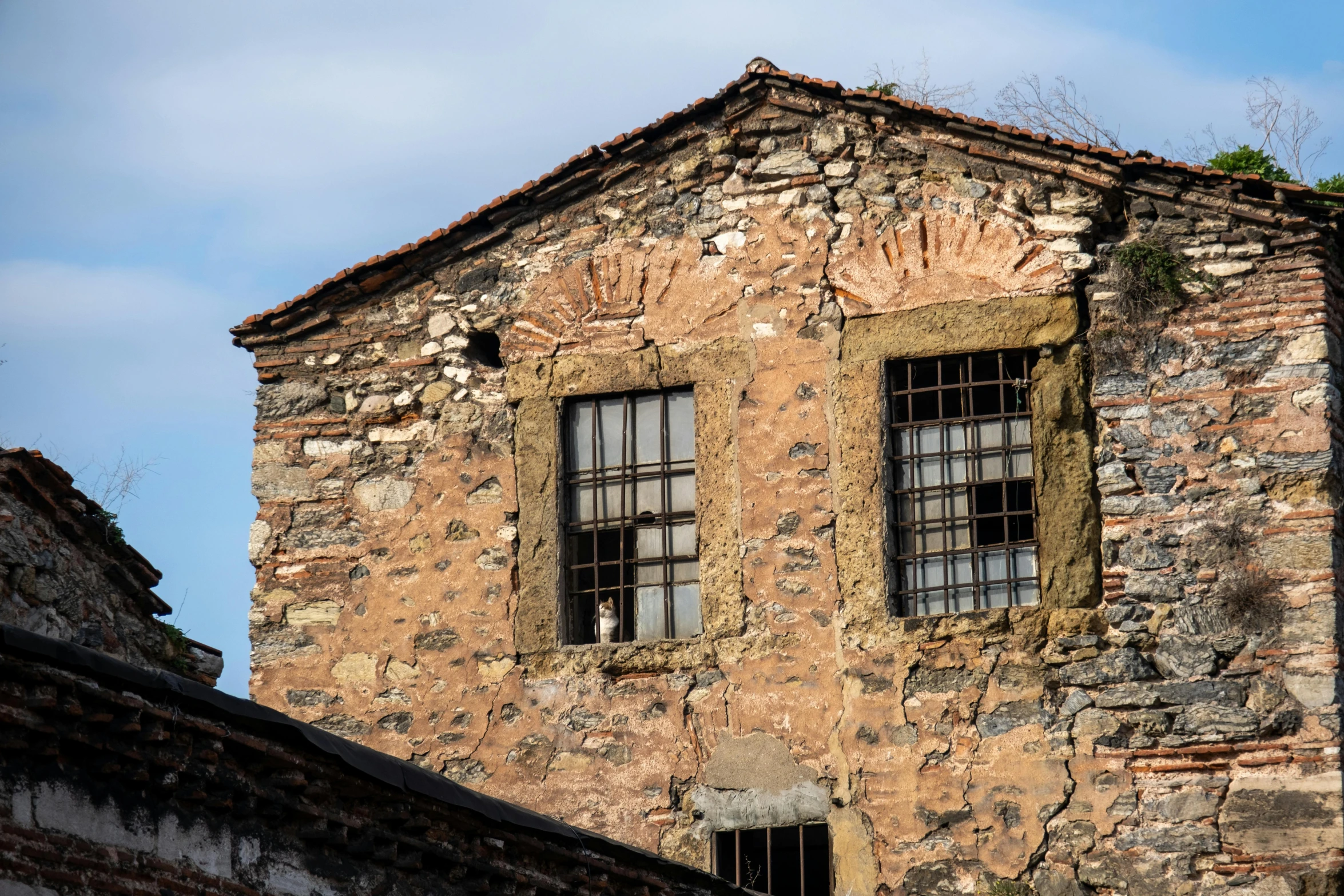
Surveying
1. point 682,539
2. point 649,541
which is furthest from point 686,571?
point 649,541

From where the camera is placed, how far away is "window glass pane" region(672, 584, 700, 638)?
10.2 metres

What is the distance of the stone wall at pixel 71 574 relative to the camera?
29.1 feet

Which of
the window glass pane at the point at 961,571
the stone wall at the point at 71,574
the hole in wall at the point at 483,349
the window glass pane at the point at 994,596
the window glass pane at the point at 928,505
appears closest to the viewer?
the stone wall at the point at 71,574

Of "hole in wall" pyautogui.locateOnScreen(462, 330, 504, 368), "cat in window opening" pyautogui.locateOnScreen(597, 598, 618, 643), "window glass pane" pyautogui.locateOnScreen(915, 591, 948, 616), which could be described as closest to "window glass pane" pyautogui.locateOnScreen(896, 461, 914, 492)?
"window glass pane" pyautogui.locateOnScreen(915, 591, 948, 616)

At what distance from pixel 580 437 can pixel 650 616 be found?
4.10ft

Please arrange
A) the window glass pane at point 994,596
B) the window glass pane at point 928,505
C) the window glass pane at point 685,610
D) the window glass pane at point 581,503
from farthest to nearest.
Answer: the window glass pane at point 581,503 < the window glass pane at point 685,610 < the window glass pane at point 928,505 < the window glass pane at point 994,596

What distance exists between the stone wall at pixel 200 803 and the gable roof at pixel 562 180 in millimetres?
5358

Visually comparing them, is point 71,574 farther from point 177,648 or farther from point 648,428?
point 648,428

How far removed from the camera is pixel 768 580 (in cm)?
1004

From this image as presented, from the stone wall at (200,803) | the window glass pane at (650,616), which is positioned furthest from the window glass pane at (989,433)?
the stone wall at (200,803)

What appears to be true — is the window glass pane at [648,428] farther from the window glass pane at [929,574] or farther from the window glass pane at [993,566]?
the window glass pane at [993,566]

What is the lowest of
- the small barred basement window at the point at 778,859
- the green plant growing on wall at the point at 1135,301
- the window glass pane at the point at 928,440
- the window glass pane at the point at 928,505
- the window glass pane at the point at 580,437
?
the small barred basement window at the point at 778,859

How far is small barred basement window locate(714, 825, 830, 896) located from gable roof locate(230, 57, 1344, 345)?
13.7 ft

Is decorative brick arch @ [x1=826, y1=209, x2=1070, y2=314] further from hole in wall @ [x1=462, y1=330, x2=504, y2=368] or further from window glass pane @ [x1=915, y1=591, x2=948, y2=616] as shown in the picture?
hole in wall @ [x1=462, y1=330, x2=504, y2=368]
